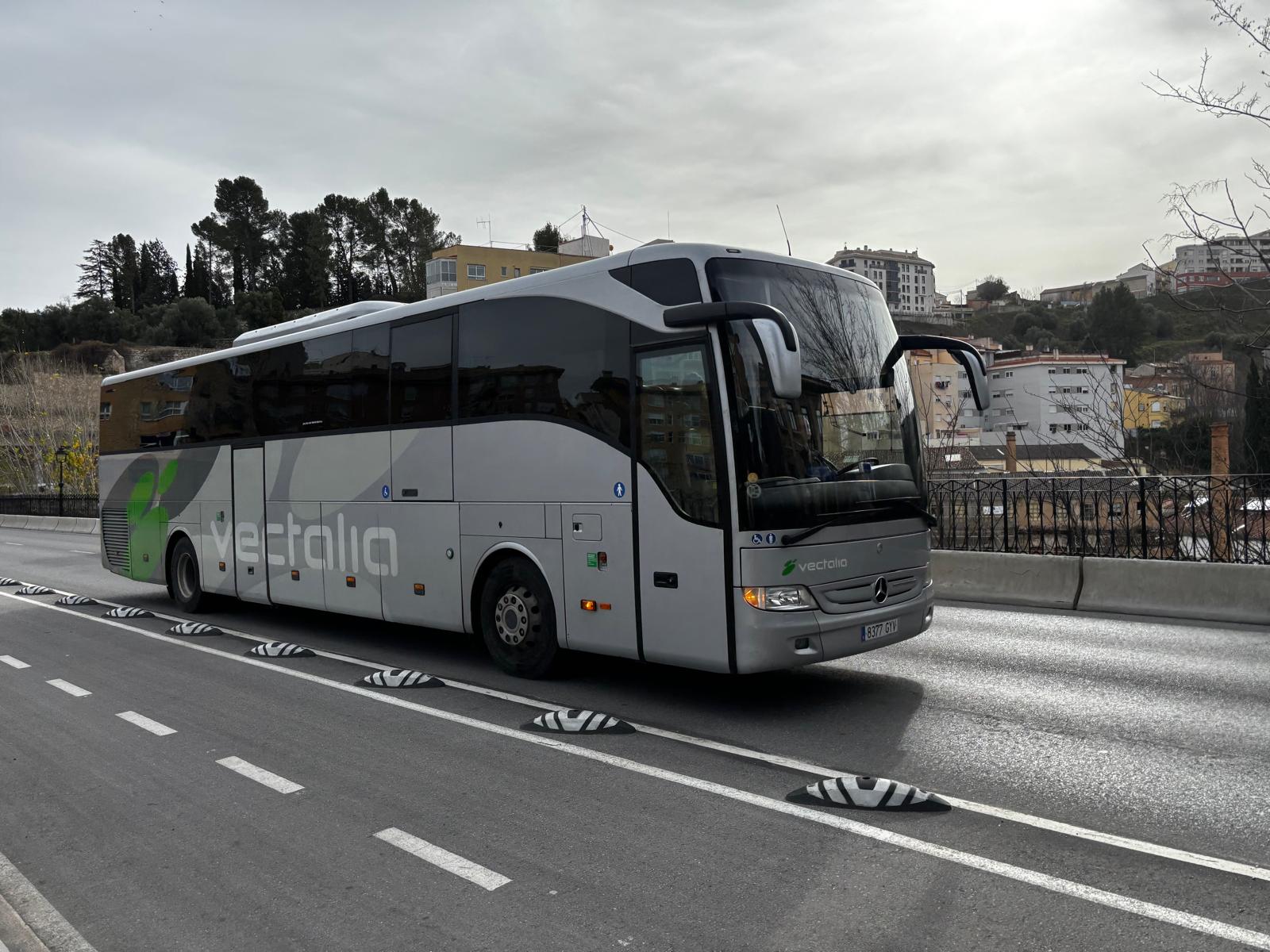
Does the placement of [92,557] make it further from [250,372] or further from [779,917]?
[779,917]

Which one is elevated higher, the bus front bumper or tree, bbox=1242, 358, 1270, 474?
tree, bbox=1242, 358, 1270, 474

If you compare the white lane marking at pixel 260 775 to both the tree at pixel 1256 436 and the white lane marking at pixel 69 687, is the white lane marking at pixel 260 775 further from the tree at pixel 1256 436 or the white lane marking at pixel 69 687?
the tree at pixel 1256 436

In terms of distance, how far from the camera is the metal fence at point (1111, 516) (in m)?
12.5

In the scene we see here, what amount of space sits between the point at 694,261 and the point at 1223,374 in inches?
595

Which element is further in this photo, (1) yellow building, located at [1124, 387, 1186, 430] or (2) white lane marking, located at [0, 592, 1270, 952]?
(1) yellow building, located at [1124, 387, 1186, 430]

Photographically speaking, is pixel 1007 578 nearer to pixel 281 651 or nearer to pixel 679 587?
pixel 679 587

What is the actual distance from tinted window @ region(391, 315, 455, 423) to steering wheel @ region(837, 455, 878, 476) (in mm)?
3852

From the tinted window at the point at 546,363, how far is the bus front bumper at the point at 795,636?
1.73 metres

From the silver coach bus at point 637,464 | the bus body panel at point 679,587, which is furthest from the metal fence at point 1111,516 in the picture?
the bus body panel at point 679,587

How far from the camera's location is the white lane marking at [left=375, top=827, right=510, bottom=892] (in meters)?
4.33

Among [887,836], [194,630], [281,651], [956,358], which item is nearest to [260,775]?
[887,836]

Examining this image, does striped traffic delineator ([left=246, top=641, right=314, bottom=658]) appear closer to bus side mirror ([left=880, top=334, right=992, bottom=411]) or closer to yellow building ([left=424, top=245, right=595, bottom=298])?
bus side mirror ([left=880, top=334, right=992, bottom=411])

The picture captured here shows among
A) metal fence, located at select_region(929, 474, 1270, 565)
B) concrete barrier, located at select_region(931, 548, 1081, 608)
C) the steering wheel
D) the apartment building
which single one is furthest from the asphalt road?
the apartment building

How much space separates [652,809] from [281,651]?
6497 mm
